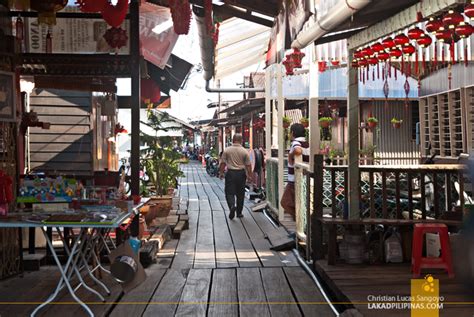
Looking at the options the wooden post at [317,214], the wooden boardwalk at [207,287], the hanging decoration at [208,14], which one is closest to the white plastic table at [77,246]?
the wooden boardwalk at [207,287]

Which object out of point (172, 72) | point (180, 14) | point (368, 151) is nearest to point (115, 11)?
point (180, 14)

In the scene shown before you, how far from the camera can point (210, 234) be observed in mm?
9148

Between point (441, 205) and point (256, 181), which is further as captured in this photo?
point (256, 181)

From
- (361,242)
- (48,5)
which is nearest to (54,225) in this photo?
(48,5)

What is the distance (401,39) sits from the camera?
676 centimetres

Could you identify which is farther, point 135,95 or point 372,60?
point 372,60

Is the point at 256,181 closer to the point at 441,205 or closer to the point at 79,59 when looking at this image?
the point at 441,205

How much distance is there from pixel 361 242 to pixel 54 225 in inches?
132

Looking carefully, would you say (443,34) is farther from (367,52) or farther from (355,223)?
(355,223)

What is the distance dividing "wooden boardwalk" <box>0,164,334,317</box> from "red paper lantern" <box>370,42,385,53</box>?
283 cm

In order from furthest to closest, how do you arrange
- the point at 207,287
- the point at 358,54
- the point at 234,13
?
the point at 234,13 < the point at 358,54 < the point at 207,287

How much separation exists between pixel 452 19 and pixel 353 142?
213 centimetres

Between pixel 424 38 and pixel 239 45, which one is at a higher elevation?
pixel 239 45

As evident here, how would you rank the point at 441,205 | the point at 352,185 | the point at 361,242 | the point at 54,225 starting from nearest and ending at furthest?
the point at 54,225 → the point at 361,242 → the point at 352,185 → the point at 441,205
